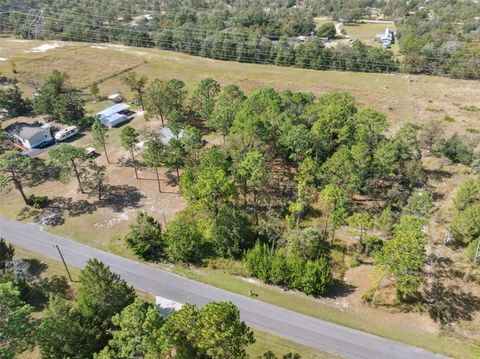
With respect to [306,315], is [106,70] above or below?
above

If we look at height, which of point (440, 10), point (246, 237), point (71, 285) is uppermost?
point (440, 10)

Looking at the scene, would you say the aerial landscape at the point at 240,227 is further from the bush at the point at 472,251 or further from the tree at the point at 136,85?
the tree at the point at 136,85

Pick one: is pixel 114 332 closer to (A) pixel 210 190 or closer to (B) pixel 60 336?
(B) pixel 60 336

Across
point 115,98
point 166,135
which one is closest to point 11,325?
point 166,135

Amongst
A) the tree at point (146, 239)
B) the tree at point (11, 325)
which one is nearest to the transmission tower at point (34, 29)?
the tree at point (146, 239)

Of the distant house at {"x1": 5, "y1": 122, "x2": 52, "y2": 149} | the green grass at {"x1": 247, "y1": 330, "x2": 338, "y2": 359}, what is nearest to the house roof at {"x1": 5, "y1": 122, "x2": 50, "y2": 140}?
the distant house at {"x1": 5, "y1": 122, "x2": 52, "y2": 149}

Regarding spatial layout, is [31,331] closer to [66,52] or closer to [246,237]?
[246,237]

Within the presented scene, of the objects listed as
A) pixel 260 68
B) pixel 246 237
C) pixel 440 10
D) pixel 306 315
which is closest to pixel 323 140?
pixel 246 237
